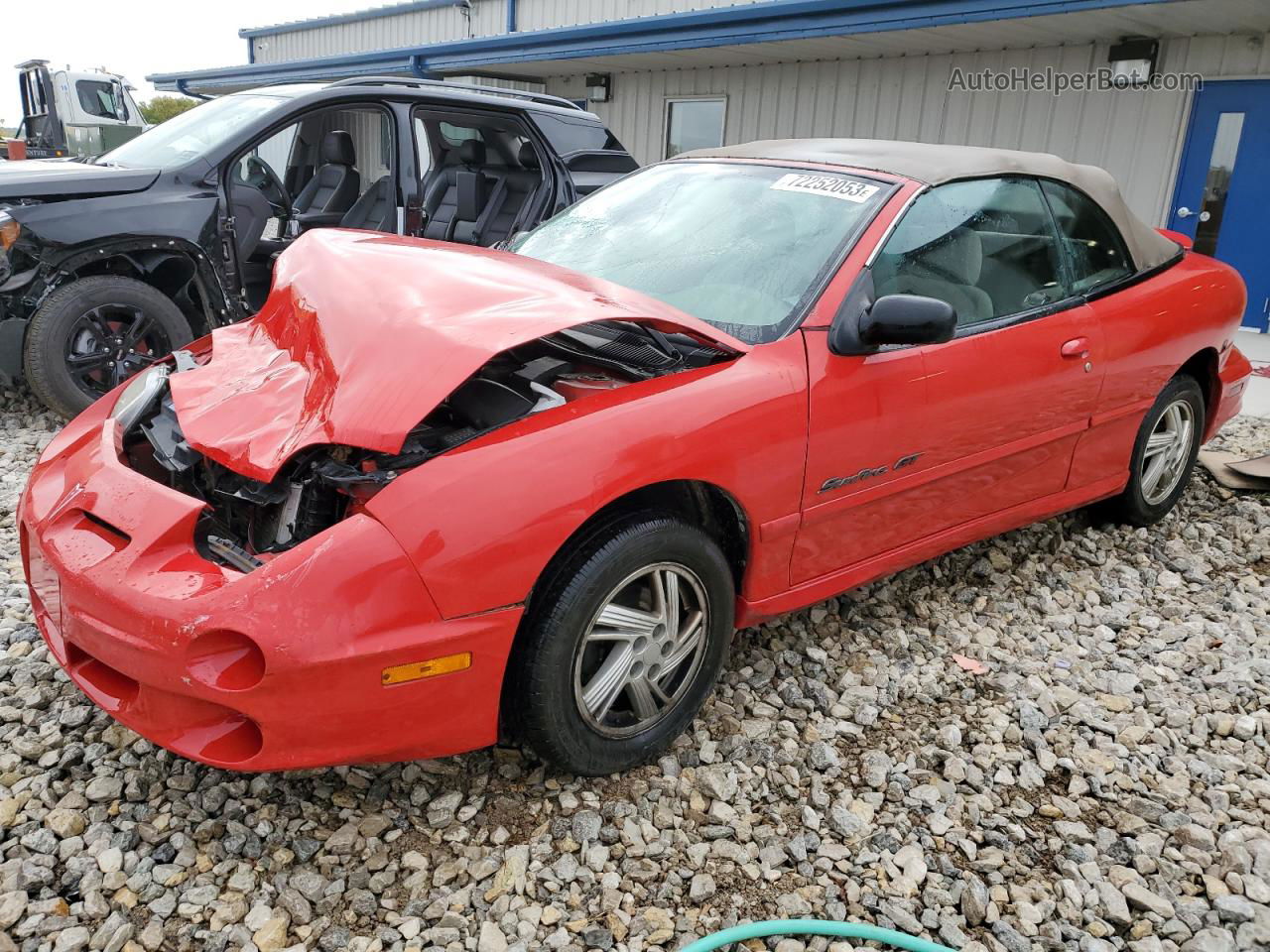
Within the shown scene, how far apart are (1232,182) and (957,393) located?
660 centimetres

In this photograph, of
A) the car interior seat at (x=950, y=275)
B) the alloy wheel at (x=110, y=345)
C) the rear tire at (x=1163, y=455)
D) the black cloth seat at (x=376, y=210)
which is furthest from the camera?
the black cloth seat at (x=376, y=210)

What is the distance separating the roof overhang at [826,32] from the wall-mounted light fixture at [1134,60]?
15 cm

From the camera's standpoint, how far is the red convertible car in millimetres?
2061

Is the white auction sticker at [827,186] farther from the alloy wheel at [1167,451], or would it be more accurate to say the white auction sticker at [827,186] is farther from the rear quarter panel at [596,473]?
the alloy wheel at [1167,451]

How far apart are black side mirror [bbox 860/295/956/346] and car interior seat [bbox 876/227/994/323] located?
303 millimetres

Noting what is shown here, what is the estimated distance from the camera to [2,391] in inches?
230

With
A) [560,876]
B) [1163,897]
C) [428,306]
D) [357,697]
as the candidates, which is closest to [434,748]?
[357,697]

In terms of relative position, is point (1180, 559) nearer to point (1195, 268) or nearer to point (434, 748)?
point (1195, 268)

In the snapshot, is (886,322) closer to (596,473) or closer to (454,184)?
(596,473)

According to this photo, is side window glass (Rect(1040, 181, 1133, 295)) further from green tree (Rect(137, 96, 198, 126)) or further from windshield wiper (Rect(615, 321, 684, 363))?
green tree (Rect(137, 96, 198, 126))

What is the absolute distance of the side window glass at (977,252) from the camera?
306 cm

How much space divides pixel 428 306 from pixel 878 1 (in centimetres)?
662

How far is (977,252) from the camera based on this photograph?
10.8 ft

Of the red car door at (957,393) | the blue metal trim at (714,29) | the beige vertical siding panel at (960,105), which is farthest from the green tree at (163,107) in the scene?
the red car door at (957,393)
